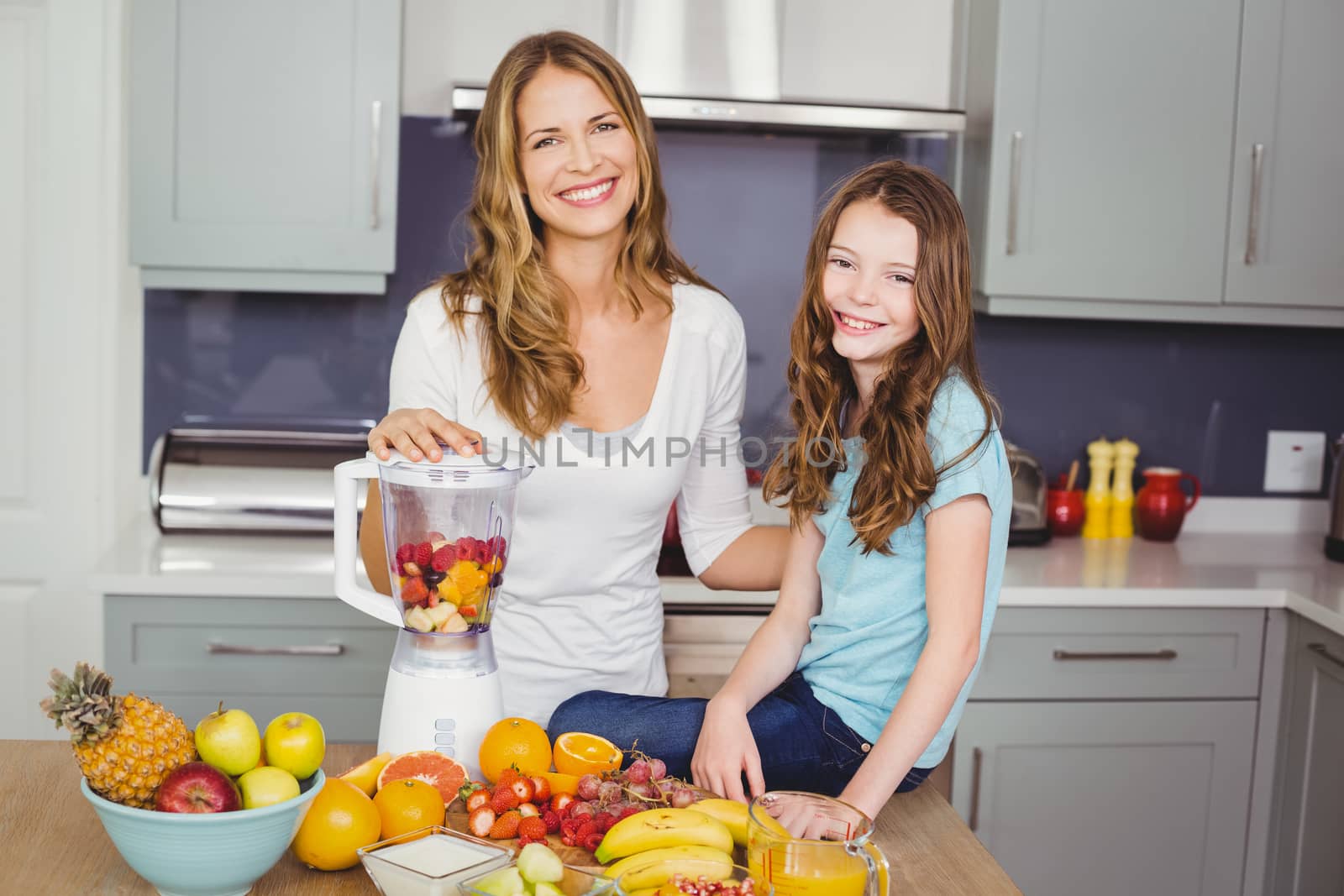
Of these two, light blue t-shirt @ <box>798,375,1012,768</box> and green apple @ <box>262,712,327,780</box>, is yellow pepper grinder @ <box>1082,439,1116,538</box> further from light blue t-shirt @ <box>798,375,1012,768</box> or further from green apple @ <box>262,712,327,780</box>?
green apple @ <box>262,712,327,780</box>

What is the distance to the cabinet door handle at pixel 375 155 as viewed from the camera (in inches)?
89.4

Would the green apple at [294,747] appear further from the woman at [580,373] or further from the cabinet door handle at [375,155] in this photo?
the cabinet door handle at [375,155]

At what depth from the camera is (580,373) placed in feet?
5.48

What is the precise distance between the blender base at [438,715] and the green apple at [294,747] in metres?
0.17

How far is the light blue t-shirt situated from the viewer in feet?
4.27

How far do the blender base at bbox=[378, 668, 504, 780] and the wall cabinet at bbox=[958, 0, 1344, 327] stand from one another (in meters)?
1.61

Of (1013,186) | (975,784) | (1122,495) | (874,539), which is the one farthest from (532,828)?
(1122,495)

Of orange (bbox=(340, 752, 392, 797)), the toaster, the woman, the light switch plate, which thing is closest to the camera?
orange (bbox=(340, 752, 392, 797))

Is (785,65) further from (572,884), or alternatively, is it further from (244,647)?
(572,884)

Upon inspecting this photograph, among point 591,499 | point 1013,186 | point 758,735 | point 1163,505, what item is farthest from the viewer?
point 1163,505

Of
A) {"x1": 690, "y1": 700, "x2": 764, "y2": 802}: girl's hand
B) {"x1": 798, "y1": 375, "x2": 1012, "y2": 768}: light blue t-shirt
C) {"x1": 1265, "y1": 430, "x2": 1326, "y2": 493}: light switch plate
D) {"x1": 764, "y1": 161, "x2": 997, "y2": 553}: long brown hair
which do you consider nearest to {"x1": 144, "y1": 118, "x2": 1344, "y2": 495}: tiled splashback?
{"x1": 1265, "y1": 430, "x2": 1326, "y2": 493}: light switch plate

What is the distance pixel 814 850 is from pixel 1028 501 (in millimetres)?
1767

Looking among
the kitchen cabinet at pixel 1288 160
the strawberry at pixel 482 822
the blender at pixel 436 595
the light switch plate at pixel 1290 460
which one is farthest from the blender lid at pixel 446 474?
the light switch plate at pixel 1290 460

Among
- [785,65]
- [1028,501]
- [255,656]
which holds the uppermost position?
[785,65]
